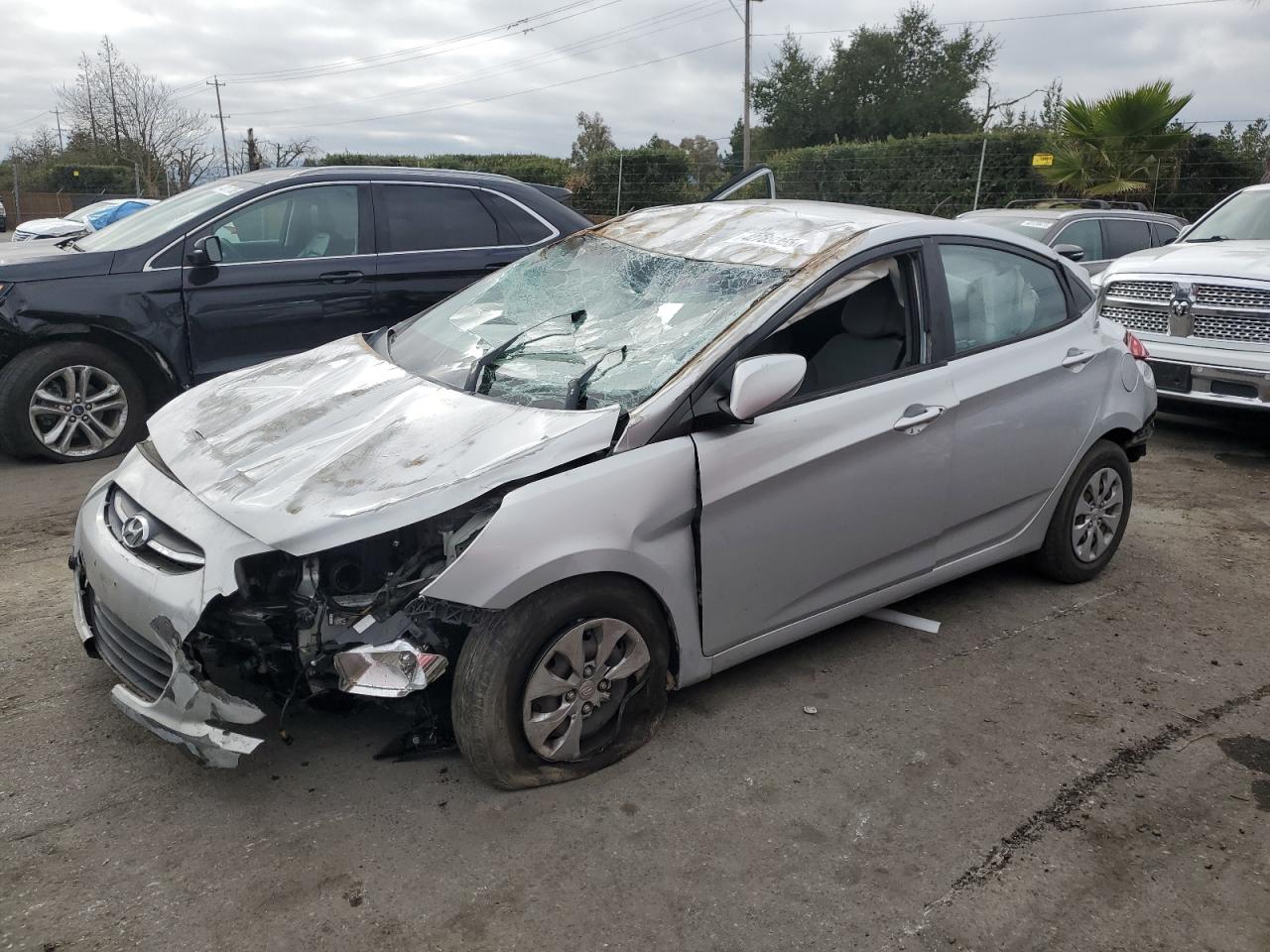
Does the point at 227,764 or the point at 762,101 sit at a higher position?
the point at 762,101

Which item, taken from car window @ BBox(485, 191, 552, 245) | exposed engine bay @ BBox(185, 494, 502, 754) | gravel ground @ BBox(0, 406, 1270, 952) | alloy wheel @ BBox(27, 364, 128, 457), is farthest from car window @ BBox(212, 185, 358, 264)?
exposed engine bay @ BBox(185, 494, 502, 754)

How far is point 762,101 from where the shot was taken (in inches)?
2051

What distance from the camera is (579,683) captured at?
304 centimetres

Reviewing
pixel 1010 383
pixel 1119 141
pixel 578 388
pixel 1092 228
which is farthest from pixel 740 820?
pixel 1119 141

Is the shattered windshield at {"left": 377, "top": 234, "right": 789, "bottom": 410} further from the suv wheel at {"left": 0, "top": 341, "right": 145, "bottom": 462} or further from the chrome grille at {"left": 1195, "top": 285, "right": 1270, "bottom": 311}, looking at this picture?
the chrome grille at {"left": 1195, "top": 285, "right": 1270, "bottom": 311}

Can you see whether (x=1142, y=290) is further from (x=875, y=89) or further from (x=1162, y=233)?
(x=875, y=89)

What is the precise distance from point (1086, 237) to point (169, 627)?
9912mm

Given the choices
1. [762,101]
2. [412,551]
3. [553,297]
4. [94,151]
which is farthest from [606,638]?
[762,101]

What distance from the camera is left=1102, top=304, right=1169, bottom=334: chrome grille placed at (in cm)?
741

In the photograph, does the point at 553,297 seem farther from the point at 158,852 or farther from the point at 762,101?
the point at 762,101

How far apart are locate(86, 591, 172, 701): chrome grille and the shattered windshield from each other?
128cm

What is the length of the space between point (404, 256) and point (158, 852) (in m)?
4.95

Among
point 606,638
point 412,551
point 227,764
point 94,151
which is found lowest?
point 227,764

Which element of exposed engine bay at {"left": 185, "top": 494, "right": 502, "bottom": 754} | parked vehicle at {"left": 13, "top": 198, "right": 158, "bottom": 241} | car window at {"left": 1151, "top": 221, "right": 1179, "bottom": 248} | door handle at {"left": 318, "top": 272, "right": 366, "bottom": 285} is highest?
parked vehicle at {"left": 13, "top": 198, "right": 158, "bottom": 241}
